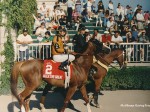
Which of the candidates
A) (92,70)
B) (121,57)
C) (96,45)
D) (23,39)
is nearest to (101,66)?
(92,70)

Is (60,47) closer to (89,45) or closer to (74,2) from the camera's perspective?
(89,45)

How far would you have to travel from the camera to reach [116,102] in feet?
43.4

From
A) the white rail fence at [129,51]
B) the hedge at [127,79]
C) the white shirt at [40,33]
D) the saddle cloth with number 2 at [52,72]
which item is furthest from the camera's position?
the white shirt at [40,33]

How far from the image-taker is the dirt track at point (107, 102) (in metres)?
12.3

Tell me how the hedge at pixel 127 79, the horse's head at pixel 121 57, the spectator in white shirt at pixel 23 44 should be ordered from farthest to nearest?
the spectator in white shirt at pixel 23 44 → the hedge at pixel 127 79 → the horse's head at pixel 121 57

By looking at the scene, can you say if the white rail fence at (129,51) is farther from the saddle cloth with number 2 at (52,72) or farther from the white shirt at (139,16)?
the white shirt at (139,16)

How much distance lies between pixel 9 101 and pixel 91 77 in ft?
9.92

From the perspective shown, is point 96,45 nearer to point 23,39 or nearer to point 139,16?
point 23,39

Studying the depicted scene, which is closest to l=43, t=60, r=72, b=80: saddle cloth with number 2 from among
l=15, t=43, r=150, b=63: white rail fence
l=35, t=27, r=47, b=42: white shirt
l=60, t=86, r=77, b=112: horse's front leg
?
l=60, t=86, r=77, b=112: horse's front leg

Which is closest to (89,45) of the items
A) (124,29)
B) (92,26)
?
(124,29)

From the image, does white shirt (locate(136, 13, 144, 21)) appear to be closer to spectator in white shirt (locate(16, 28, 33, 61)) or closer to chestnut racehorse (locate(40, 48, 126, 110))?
spectator in white shirt (locate(16, 28, 33, 61))

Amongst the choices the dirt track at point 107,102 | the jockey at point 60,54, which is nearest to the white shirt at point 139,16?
the dirt track at point 107,102

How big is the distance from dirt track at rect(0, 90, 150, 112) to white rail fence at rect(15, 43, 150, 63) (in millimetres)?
2368

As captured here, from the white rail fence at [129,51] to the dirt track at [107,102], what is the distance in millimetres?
2368
